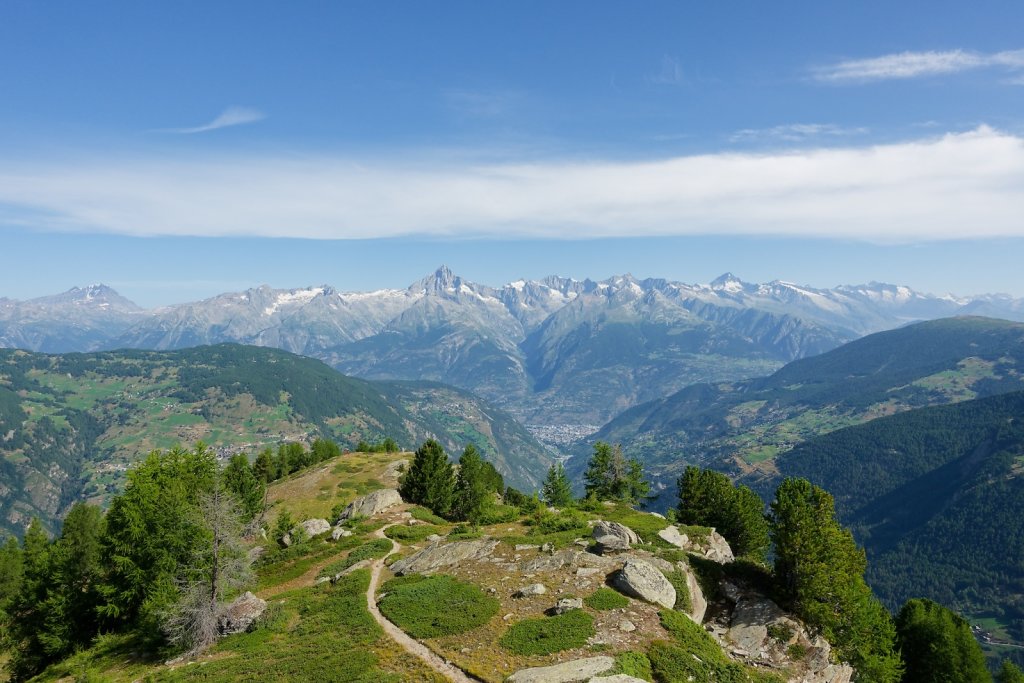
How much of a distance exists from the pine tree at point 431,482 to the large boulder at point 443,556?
26.1 metres

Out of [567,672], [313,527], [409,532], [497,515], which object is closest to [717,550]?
[497,515]

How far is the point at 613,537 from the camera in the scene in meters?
51.6

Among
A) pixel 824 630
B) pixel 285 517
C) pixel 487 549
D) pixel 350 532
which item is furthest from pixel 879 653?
pixel 285 517

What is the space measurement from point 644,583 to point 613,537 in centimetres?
907

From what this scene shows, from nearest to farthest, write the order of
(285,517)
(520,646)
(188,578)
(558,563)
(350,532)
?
(520,646), (188,578), (558,563), (350,532), (285,517)

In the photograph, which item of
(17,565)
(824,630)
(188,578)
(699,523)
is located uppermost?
(188,578)

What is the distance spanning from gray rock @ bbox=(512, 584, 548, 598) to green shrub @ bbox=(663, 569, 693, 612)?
35.4 feet

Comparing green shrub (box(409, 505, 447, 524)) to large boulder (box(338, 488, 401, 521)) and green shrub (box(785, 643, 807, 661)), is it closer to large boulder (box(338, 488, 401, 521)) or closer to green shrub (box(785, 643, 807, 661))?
large boulder (box(338, 488, 401, 521))

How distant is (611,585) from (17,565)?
90.7m

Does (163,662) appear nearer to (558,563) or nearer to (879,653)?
(558,563)

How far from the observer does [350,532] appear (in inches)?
2731

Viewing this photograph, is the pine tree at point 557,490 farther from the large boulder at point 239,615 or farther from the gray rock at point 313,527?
the large boulder at point 239,615

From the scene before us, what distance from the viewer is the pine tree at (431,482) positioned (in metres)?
82.2

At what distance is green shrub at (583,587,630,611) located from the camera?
3984 cm
